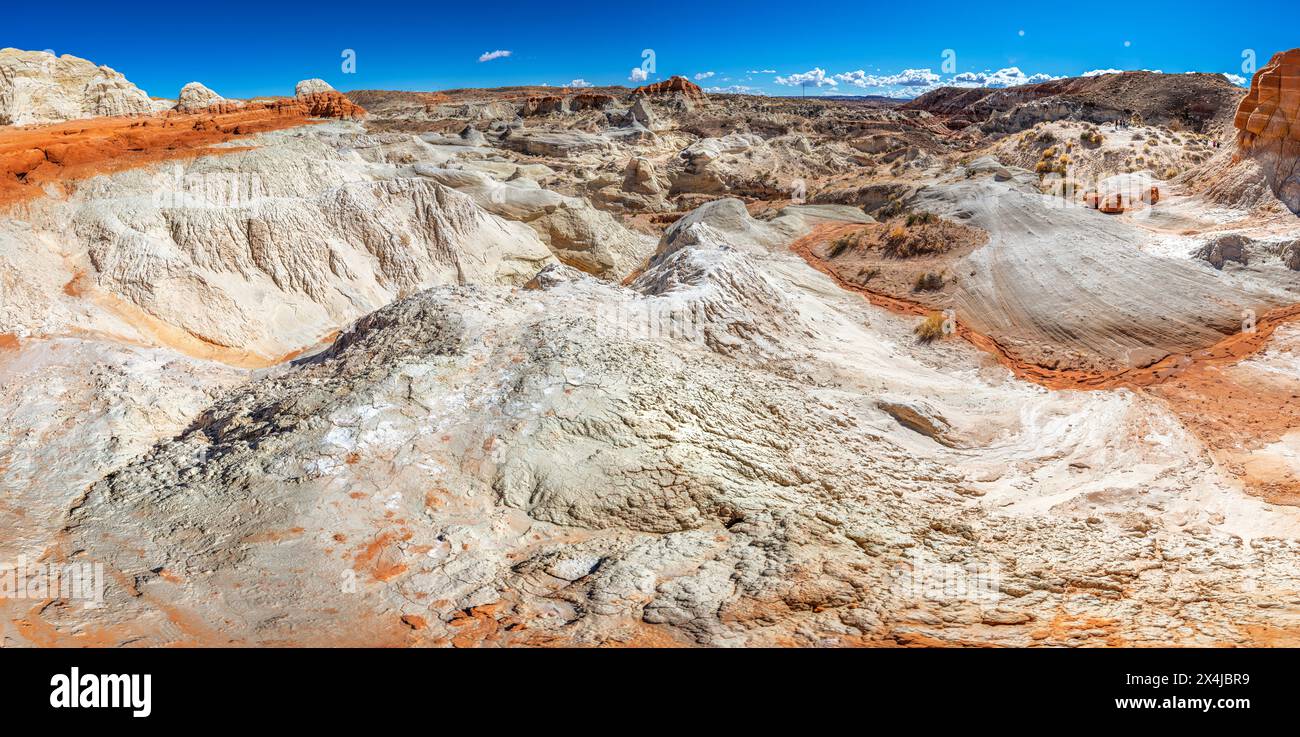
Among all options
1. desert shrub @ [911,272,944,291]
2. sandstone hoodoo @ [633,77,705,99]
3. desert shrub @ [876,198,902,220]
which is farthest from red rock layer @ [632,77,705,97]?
desert shrub @ [911,272,944,291]

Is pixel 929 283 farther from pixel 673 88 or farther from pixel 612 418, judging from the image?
pixel 673 88

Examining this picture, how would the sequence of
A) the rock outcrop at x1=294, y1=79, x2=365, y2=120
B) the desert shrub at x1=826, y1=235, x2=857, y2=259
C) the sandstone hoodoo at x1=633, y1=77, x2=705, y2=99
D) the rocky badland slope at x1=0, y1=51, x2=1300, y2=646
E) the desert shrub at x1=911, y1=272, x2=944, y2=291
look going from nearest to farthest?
1. the rocky badland slope at x1=0, y1=51, x2=1300, y2=646
2. the desert shrub at x1=911, y1=272, x2=944, y2=291
3. the desert shrub at x1=826, y1=235, x2=857, y2=259
4. the rock outcrop at x1=294, y1=79, x2=365, y2=120
5. the sandstone hoodoo at x1=633, y1=77, x2=705, y2=99

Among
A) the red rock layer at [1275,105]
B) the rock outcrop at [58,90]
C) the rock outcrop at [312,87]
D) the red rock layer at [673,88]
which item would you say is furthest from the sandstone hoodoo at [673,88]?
the red rock layer at [1275,105]

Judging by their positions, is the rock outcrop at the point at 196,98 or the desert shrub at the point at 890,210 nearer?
the desert shrub at the point at 890,210

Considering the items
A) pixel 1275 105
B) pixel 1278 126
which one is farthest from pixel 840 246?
pixel 1275 105

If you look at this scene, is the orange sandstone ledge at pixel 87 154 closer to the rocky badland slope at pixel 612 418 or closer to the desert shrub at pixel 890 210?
the rocky badland slope at pixel 612 418

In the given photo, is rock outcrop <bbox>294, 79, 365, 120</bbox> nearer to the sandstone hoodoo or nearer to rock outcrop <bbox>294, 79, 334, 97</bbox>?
rock outcrop <bbox>294, 79, 334, 97</bbox>

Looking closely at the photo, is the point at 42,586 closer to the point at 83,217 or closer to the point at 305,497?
the point at 305,497
